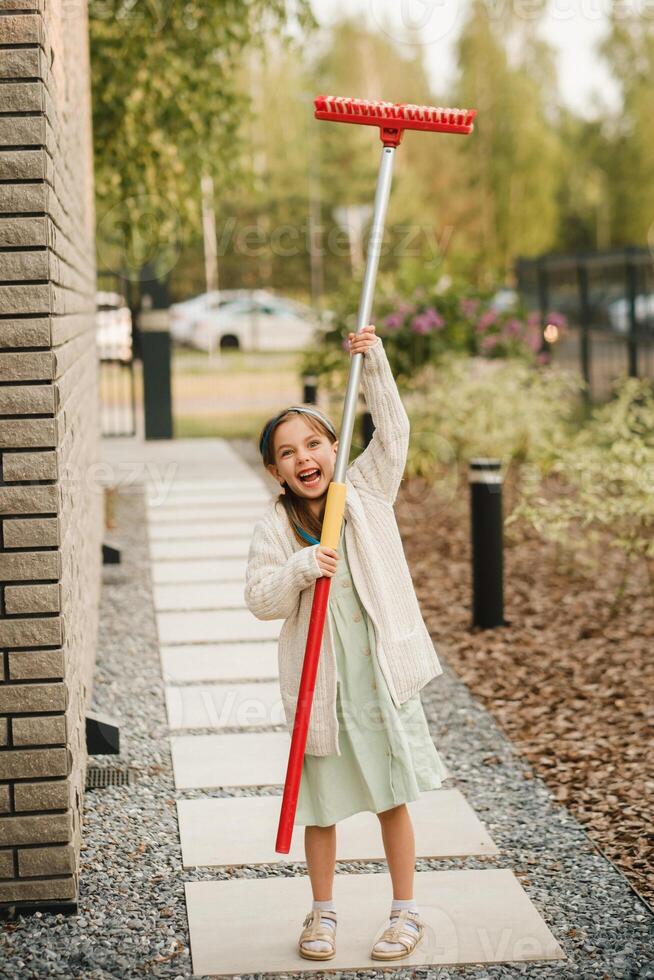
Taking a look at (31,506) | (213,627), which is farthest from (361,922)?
(213,627)

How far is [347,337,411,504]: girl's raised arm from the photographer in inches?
122

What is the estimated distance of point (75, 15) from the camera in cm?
579

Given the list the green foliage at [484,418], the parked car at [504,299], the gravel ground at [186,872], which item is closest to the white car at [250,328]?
the parked car at [504,299]

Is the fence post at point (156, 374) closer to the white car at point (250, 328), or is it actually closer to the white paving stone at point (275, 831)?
the white paving stone at point (275, 831)

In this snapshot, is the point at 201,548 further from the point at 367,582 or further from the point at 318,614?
the point at 318,614

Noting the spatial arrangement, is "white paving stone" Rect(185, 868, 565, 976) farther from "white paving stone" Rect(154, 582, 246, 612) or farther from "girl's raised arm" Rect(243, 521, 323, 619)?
"white paving stone" Rect(154, 582, 246, 612)

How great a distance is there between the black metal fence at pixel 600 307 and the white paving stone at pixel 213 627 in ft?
20.7

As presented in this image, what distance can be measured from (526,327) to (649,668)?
6374 mm

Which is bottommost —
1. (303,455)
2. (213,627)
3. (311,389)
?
(213,627)

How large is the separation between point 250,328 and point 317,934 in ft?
82.2

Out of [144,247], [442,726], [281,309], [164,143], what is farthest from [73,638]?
[281,309]

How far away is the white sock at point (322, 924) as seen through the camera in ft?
9.90

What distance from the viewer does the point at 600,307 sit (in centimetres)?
1361

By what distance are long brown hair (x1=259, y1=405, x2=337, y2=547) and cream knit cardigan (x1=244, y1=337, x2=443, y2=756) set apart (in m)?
0.02
